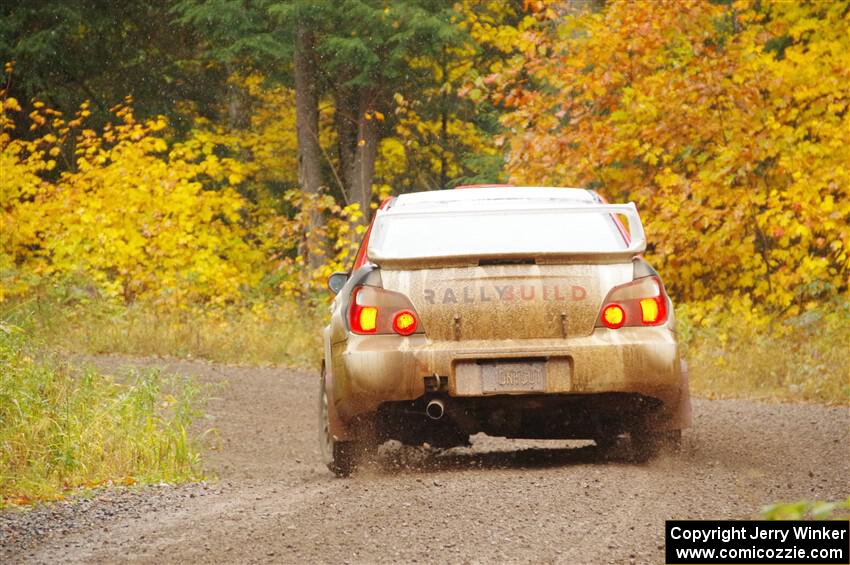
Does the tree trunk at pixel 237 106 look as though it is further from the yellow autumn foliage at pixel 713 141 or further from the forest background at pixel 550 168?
the yellow autumn foliage at pixel 713 141

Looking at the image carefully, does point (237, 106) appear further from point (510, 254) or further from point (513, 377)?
point (513, 377)

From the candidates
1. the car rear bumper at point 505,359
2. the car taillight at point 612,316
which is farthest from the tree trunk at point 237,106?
the car taillight at point 612,316

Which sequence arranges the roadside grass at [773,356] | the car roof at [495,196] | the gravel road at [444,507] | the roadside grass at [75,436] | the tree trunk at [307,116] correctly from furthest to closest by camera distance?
the tree trunk at [307,116] < the roadside grass at [773,356] < the car roof at [495,196] < the roadside grass at [75,436] < the gravel road at [444,507]

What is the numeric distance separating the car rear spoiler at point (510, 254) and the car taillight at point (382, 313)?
0.18 meters

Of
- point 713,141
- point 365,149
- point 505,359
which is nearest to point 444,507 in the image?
point 505,359

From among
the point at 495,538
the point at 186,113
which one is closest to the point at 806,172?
the point at 495,538

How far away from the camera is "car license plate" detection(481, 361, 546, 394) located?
758 cm

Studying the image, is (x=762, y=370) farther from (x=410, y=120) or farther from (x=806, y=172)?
(x=410, y=120)

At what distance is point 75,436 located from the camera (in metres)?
8.62

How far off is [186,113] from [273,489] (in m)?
29.3

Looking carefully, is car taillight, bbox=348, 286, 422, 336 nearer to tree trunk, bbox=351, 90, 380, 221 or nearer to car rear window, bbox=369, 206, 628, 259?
car rear window, bbox=369, 206, 628, 259

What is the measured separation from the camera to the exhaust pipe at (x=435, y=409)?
763 cm

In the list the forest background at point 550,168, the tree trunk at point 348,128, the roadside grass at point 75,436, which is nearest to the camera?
the roadside grass at point 75,436

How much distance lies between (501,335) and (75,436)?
2861mm
